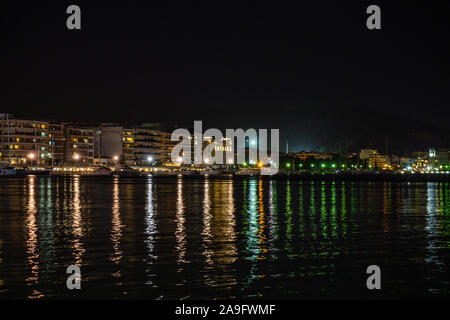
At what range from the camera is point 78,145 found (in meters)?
169

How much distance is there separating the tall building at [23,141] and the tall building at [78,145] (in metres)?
9.19

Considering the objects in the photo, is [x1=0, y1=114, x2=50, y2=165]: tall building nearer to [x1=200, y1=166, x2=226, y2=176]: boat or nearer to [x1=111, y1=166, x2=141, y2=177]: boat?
[x1=111, y1=166, x2=141, y2=177]: boat

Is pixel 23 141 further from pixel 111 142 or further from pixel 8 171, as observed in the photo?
pixel 111 142

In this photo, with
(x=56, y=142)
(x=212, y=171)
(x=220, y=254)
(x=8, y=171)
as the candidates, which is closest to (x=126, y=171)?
(x=56, y=142)

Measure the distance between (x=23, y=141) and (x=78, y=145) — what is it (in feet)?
63.4

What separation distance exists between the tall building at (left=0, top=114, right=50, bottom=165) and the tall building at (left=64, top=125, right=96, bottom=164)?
9.19 m

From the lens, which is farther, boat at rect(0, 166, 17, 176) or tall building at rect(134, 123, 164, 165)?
tall building at rect(134, 123, 164, 165)

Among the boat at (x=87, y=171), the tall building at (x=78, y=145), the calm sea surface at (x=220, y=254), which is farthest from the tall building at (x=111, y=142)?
the calm sea surface at (x=220, y=254)

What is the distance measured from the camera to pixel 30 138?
156 meters

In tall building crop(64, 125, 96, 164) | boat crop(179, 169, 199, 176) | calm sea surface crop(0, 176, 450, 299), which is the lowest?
boat crop(179, 169, 199, 176)

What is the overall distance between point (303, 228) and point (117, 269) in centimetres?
1224

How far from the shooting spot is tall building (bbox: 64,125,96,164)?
550 ft

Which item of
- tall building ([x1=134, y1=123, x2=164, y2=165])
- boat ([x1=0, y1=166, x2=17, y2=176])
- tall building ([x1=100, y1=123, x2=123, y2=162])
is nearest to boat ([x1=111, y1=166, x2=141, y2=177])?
tall building ([x1=100, y1=123, x2=123, y2=162])

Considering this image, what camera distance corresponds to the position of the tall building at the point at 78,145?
168 metres
